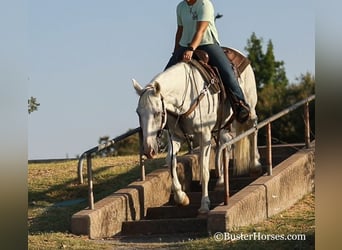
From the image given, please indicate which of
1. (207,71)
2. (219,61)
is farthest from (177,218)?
(219,61)

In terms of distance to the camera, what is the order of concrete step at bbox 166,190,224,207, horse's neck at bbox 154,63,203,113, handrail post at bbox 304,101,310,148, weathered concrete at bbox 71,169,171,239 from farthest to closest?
handrail post at bbox 304,101,310,148 → concrete step at bbox 166,190,224,207 → weathered concrete at bbox 71,169,171,239 → horse's neck at bbox 154,63,203,113

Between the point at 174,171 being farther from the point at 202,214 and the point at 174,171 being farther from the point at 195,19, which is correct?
the point at 195,19

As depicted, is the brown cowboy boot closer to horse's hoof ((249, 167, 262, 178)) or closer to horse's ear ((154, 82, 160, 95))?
horse's hoof ((249, 167, 262, 178))

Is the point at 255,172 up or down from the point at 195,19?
down

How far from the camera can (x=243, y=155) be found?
10672 mm

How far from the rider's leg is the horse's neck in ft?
0.98

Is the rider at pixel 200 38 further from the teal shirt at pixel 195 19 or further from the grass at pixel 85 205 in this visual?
the grass at pixel 85 205

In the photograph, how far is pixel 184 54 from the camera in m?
9.45

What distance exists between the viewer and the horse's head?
28.8 ft

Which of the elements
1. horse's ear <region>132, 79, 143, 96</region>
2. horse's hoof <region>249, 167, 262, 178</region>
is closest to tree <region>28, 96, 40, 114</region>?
horse's ear <region>132, 79, 143, 96</region>

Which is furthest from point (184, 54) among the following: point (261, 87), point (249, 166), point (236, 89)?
point (261, 87)

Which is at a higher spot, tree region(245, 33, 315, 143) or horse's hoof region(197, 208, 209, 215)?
tree region(245, 33, 315, 143)

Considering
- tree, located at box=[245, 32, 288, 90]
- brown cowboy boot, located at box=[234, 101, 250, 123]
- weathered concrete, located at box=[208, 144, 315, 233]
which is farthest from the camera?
tree, located at box=[245, 32, 288, 90]

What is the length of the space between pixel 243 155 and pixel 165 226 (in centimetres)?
175
